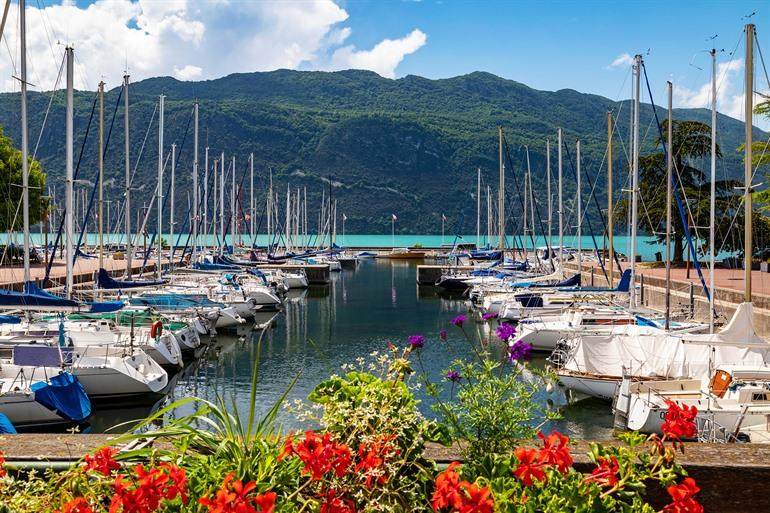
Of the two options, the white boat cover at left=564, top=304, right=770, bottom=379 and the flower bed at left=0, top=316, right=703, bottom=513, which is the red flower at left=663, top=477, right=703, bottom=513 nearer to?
the flower bed at left=0, top=316, right=703, bottom=513

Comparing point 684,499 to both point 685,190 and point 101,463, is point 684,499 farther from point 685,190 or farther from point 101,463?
point 685,190

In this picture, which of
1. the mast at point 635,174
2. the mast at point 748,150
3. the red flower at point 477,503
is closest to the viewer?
the red flower at point 477,503

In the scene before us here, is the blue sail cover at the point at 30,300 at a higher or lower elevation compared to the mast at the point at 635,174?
lower

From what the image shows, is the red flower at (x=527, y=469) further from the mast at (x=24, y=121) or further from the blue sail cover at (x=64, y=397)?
the mast at (x=24, y=121)

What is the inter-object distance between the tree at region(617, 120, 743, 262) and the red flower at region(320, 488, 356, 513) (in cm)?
4695

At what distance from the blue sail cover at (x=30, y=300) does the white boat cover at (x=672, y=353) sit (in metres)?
13.3

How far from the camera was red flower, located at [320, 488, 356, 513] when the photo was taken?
2695 mm

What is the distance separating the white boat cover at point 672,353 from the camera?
53.8 ft

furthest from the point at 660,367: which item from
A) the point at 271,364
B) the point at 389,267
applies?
the point at 389,267

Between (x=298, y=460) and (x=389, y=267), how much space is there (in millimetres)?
79260

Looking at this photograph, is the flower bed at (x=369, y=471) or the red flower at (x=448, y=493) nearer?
the red flower at (x=448, y=493)

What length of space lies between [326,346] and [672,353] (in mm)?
16102

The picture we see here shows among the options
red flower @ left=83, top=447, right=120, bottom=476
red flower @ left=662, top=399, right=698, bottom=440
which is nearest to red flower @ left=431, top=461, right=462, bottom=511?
red flower @ left=662, top=399, right=698, bottom=440

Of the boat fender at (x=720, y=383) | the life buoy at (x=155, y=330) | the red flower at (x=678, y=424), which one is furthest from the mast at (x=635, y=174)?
the red flower at (x=678, y=424)
